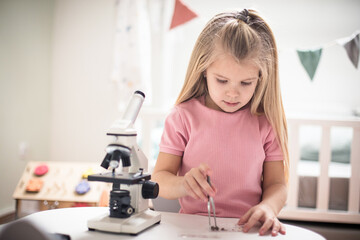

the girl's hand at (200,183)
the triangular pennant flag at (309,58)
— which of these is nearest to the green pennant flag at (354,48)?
the triangular pennant flag at (309,58)

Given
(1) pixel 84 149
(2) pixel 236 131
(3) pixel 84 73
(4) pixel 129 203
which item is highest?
(3) pixel 84 73

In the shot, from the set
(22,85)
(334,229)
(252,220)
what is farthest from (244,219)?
(22,85)

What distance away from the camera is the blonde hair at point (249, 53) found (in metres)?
1.07

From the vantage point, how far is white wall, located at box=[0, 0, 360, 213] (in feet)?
10.1

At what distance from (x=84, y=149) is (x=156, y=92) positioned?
0.99 metres

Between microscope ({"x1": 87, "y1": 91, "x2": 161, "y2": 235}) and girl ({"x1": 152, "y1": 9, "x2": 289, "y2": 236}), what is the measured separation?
0.17 meters

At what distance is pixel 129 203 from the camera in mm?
857

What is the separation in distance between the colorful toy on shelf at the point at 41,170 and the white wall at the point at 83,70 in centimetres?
56

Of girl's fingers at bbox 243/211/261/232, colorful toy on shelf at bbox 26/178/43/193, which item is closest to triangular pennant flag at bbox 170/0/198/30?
colorful toy on shelf at bbox 26/178/43/193

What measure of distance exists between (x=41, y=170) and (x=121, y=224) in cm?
193

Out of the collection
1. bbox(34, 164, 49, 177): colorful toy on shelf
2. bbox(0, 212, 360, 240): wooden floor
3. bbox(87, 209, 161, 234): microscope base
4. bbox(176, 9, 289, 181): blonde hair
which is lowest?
bbox(0, 212, 360, 240): wooden floor

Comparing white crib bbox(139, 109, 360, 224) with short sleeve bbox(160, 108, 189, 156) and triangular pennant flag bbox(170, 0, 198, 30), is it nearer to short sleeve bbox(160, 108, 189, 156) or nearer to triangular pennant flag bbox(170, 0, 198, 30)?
triangular pennant flag bbox(170, 0, 198, 30)

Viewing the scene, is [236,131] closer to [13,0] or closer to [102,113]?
[13,0]

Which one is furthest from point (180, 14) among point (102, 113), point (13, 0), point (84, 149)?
point (84, 149)
